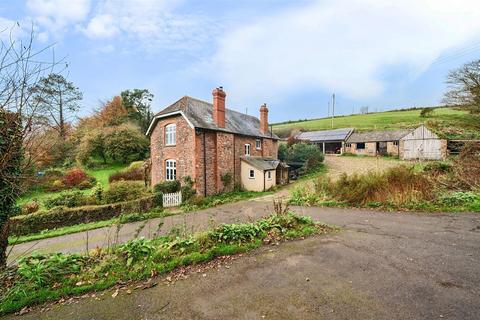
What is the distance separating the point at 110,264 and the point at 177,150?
1443 cm

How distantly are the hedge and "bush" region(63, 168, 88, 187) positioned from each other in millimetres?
10911

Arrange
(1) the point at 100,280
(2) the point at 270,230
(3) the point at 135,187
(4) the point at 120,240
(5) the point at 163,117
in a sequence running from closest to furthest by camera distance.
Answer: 1. (1) the point at 100,280
2. (2) the point at 270,230
3. (4) the point at 120,240
4. (3) the point at 135,187
5. (5) the point at 163,117

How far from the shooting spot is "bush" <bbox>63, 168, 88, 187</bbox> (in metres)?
22.3

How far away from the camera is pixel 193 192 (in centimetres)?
1702

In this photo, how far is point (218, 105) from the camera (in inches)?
770

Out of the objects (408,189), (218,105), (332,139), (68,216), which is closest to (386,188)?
(408,189)

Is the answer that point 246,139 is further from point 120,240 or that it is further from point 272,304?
point 272,304

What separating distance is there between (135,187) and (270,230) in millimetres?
13003

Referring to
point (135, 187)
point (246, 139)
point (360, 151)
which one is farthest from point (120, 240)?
point (360, 151)

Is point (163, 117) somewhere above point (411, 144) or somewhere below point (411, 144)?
above

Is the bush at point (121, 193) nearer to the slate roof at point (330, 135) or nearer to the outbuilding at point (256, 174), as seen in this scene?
the outbuilding at point (256, 174)

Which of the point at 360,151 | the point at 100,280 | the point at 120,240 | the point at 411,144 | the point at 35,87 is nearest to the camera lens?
the point at 35,87

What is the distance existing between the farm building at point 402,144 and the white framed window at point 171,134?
21.4 metres

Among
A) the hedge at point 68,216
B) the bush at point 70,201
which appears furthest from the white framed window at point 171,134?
the bush at point 70,201
